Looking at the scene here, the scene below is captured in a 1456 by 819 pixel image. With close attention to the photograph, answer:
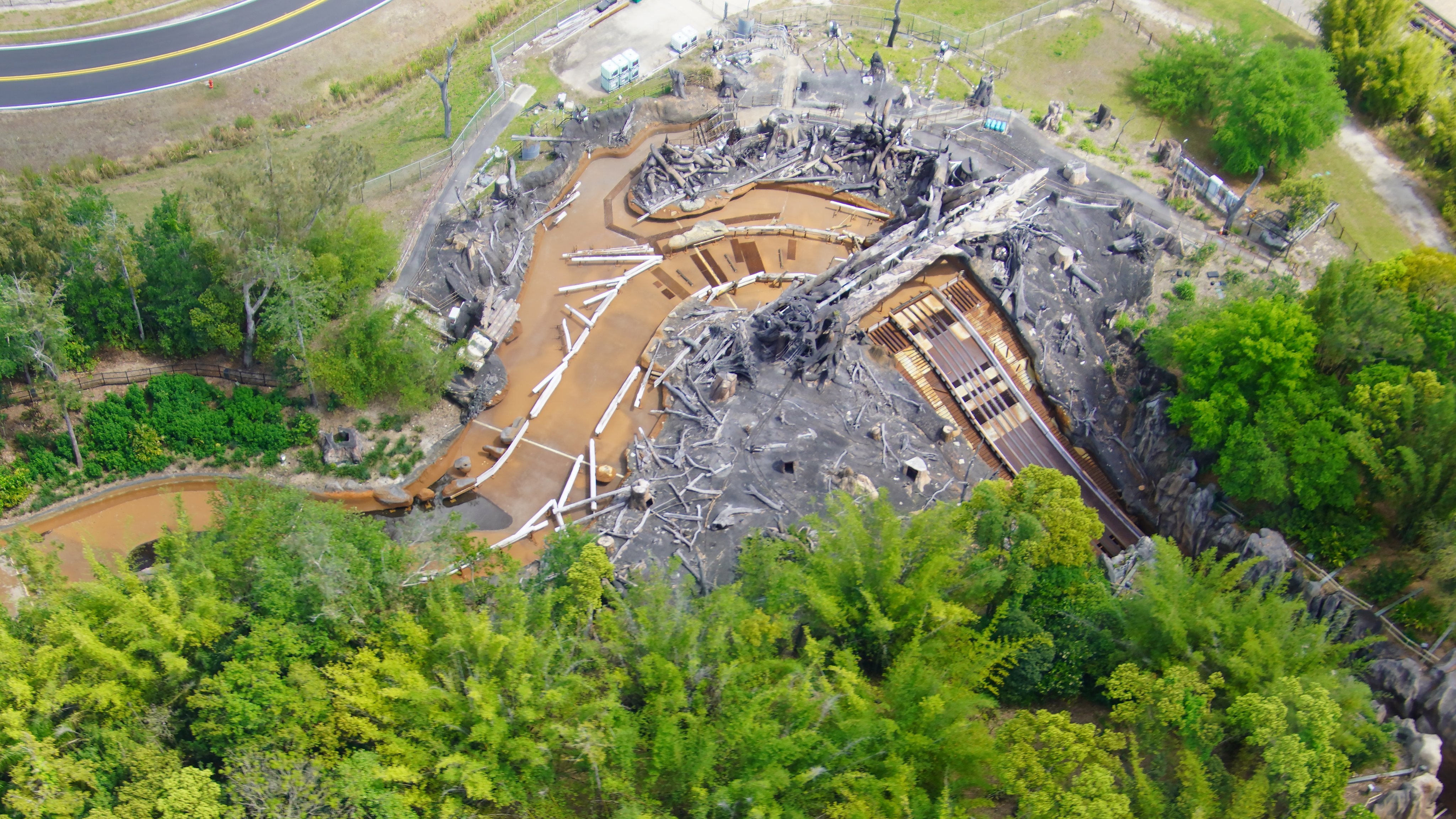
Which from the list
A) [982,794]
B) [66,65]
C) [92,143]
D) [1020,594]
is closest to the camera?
[982,794]

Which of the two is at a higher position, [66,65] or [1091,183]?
[66,65]

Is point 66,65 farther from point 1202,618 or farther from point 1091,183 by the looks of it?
point 1202,618

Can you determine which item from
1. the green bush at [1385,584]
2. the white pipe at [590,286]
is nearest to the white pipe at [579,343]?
the white pipe at [590,286]

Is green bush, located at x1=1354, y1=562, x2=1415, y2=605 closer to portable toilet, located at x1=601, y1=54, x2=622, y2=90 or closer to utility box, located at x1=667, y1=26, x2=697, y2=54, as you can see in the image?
portable toilet, located at x1=601, y1=54, x2=622, y2=90

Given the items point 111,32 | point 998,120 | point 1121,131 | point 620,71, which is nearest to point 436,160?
point 620,71

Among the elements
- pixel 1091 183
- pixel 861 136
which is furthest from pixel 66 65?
pixel 1091 183

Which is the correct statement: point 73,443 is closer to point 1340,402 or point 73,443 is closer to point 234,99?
point 234,99
